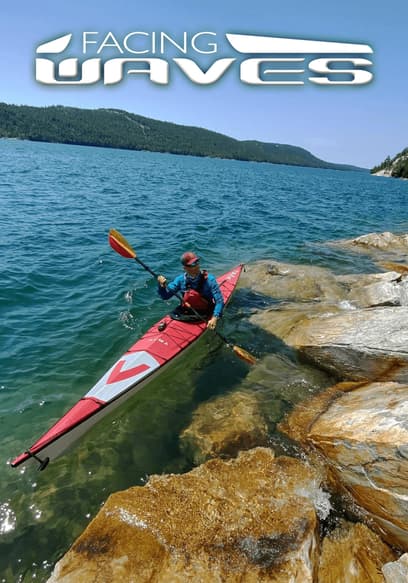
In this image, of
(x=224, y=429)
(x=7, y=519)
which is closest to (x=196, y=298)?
(x=224, y=429)

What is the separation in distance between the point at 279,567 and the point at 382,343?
16.6 feet

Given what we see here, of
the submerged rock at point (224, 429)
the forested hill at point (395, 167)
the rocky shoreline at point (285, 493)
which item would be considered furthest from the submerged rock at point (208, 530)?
the forested hill at point (395, 167)

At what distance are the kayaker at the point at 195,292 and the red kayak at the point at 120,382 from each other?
416 mm

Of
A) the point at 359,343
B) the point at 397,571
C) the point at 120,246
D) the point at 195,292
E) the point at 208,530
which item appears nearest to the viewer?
the point at 397,571

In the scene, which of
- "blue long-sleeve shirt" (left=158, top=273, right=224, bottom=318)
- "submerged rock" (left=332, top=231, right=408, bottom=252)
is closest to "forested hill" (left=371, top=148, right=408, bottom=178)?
"submerged rock" (left=332, top=231, right=408, bottom=252)

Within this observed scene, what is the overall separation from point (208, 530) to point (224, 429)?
6.75 feet

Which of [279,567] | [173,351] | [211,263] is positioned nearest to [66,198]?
[211,263]

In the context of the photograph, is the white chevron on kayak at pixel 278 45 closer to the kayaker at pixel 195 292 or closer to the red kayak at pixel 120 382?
the kayaker at pixel 195 292

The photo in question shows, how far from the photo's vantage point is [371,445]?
4688 millimetres

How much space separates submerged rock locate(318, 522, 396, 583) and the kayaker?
514 cm

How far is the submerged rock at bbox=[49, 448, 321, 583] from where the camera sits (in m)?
3.81

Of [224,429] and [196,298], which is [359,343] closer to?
[224,429]

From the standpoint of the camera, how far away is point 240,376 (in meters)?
8.08

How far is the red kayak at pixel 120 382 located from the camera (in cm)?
533
